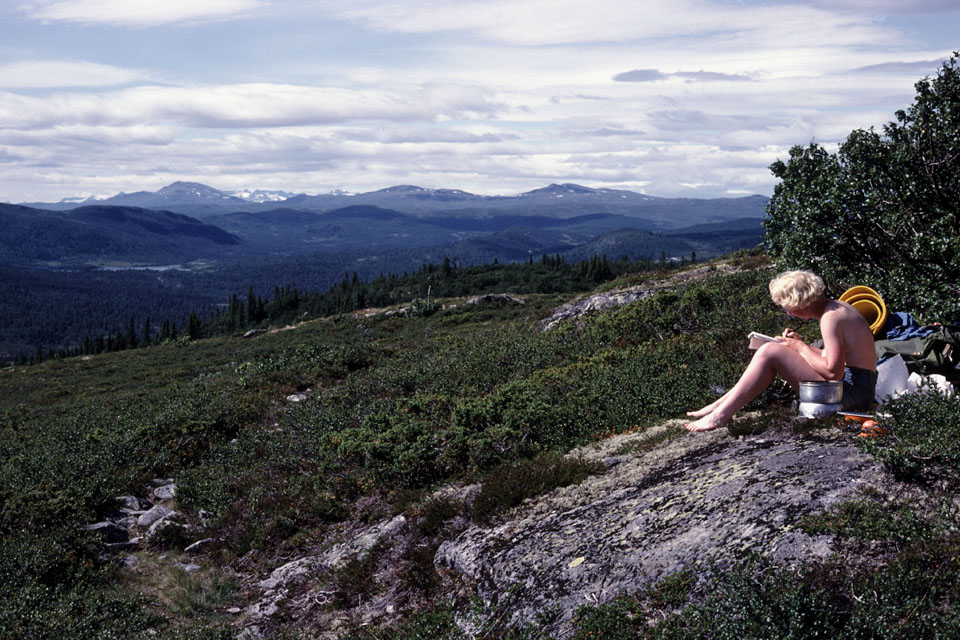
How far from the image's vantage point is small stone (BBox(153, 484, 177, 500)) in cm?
1148

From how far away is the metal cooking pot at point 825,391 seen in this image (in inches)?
265

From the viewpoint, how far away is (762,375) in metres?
7.23

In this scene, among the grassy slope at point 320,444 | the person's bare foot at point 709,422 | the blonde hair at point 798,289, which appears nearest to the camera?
the blonde hair at point 798,289

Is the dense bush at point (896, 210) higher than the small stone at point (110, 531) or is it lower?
higher

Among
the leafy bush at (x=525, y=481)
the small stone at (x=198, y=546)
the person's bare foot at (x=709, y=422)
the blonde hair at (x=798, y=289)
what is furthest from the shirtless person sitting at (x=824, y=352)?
the small stone at (x=198, y=546)

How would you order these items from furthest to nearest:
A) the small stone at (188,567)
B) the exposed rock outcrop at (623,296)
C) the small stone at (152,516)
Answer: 1. the exposed rock outcrop at (623,296)
2. the small stone at (152,516)
3. the small stone at (188,567)

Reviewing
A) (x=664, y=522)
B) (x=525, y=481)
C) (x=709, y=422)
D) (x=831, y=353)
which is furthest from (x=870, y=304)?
(x=525, y=481)

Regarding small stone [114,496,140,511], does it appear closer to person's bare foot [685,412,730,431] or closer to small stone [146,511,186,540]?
small stone [146,511,186,540]

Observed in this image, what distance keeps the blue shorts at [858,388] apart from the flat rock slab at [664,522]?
31.3 inches

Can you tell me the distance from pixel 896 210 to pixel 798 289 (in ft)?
20.4

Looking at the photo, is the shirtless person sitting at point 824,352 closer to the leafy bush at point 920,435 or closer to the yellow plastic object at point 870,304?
the leafy bush at point 920,435

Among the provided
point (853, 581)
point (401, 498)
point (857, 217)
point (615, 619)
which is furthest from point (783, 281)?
point (857, 217)

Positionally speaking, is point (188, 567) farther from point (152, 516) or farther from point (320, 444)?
point (320, 444)

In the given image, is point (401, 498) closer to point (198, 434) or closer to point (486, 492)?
point (486, 492)
